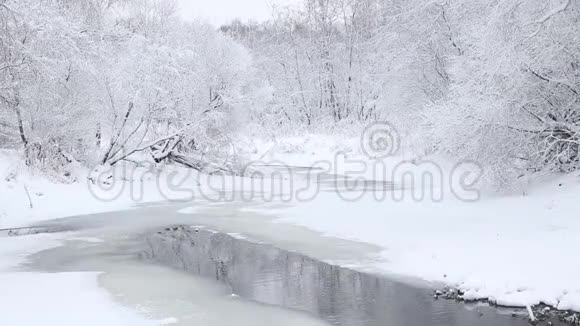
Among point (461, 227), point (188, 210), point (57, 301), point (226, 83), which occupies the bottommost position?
point (57, 301)

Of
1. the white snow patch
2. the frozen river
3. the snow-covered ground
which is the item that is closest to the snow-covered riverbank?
the frozen river

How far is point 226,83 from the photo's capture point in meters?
26.5

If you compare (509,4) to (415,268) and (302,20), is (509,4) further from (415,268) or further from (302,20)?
(302,20)

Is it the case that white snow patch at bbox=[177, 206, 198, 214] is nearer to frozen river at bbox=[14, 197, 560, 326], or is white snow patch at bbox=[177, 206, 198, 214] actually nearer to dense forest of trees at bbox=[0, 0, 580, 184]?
frozen river at bbox=[14, 197, 560, 326]

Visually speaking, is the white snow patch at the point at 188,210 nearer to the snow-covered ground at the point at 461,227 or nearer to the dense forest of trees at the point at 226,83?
the snow-covered ground at the point at 461,227

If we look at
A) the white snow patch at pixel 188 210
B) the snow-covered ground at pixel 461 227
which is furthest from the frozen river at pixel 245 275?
the white snow patch at pixel 188 210

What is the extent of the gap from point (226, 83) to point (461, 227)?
51.2ft

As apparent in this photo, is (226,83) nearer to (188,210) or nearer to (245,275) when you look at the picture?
(188,210)

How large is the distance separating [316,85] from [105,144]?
26008 millimetres

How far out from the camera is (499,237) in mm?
11781

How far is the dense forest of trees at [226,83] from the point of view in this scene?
12797 millimetres

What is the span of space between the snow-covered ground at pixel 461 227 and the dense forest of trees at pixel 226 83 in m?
1.36

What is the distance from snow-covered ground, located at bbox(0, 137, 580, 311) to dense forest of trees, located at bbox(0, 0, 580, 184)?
1355 mm

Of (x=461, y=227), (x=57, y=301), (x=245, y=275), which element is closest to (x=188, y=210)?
(x=245, y=275)
